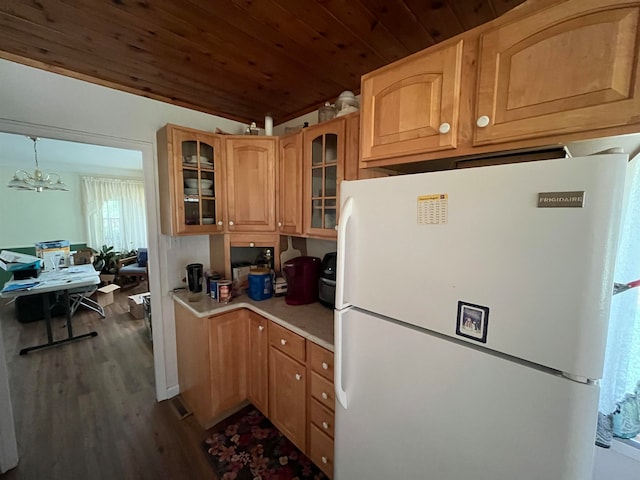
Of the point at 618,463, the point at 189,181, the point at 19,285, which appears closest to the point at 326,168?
the point at 189,181

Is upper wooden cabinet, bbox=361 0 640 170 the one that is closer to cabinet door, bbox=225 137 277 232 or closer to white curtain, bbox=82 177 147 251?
cabinet door, bbox=225 137 277 232

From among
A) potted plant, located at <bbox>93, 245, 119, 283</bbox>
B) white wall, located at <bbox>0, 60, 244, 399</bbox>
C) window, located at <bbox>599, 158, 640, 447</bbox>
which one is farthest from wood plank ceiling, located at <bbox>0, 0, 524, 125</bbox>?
potted plant, located at <bbox>93, 245, 119, 283</bbox>

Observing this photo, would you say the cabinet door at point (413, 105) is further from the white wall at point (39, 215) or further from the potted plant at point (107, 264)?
the white wall at point (39, 215)

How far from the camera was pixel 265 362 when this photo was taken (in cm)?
181

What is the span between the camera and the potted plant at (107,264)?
4.78 m

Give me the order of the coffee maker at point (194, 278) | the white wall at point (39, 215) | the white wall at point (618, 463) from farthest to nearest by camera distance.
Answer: the white wall at point (39, 215)
the coffee maker at point (194, 278)
the white wall at point (618, 463)

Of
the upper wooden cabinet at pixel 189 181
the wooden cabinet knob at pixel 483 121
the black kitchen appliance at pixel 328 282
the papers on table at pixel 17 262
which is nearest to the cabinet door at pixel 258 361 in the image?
the black kitchen appliance at pixel 328 282

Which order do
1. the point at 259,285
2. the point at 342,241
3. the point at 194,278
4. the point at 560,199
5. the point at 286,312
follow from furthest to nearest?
1. the point at 194,278
2. the point at 259,285
3. the point at 286,312
4. the point at 342,241
5. the point at 560,199

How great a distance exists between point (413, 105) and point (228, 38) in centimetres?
100

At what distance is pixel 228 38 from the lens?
1.30m

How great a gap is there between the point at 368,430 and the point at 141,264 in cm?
563

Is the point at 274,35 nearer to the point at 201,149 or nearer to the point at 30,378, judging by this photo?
the point at 201,149

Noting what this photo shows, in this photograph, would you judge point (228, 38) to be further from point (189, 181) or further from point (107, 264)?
point (107, 264)

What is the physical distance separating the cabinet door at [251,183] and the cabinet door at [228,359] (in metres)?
0.70
